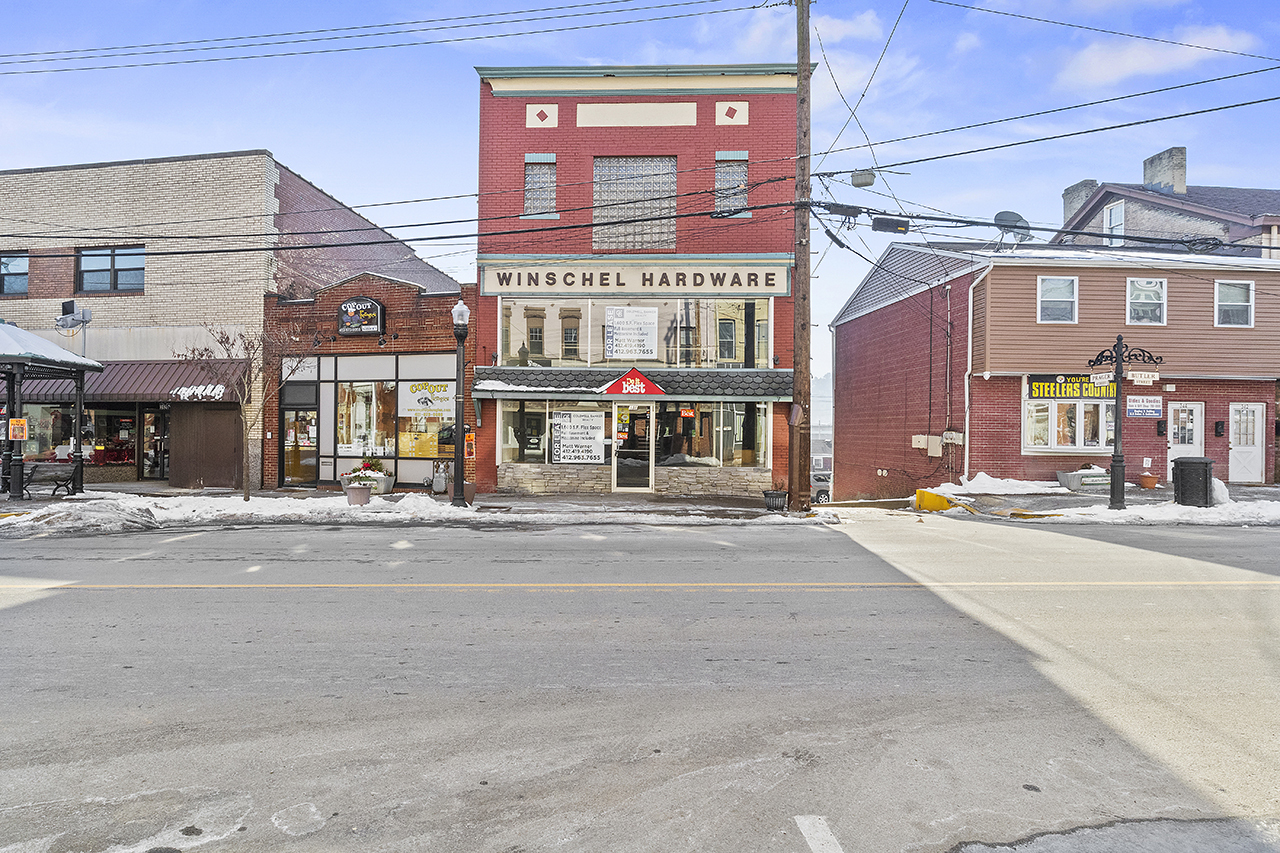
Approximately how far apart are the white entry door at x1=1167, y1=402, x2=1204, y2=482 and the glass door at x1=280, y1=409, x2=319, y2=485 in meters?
24.1

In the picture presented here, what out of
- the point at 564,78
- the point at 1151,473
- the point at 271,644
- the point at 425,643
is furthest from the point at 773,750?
the point at 1151,473

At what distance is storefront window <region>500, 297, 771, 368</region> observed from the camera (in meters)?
18.2

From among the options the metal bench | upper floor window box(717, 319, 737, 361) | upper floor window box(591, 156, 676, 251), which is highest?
upper floor window box(591, 156, 676, 251)

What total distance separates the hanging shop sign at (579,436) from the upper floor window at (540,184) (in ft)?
17.0

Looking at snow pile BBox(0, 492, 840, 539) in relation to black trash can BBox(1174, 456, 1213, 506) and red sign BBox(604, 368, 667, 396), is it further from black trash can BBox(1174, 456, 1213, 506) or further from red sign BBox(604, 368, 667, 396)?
black trash can BBox(1174, 456, 1213, 506)

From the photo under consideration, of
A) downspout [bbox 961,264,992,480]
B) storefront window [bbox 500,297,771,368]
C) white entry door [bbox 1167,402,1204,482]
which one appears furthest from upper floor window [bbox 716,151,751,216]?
white entry door [bbox 1167,402,1204,482]

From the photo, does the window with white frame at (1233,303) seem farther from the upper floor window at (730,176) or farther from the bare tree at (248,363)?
the bare tree at (248,363)

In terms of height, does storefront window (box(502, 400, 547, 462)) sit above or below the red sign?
below

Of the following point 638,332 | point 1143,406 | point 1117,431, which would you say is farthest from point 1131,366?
point 638,332

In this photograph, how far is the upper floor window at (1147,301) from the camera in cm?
2052

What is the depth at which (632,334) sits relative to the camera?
1831 centimetres

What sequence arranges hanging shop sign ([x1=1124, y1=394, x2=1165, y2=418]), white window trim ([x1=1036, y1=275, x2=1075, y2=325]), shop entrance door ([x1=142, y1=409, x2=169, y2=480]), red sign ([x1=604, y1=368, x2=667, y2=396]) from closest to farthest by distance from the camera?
1. red sign ([x1=604, y1=368, x2=667, y2=396])
2. hanging shop sign ([x1=1124, y1=394, x2=1165, y2=418])
3. white window trim ([x1=1036, y1=275, x2=1075, y2=325])
4. shop entrance door ([x1=142, y1=409, x2=169, y2=480])

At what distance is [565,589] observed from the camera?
7.67 m

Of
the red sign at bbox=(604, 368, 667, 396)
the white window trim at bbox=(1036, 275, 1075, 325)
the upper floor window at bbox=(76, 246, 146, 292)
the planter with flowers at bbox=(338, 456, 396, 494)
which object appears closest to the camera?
the planter with flowers at bbox=(338, 456, 396, 494)
